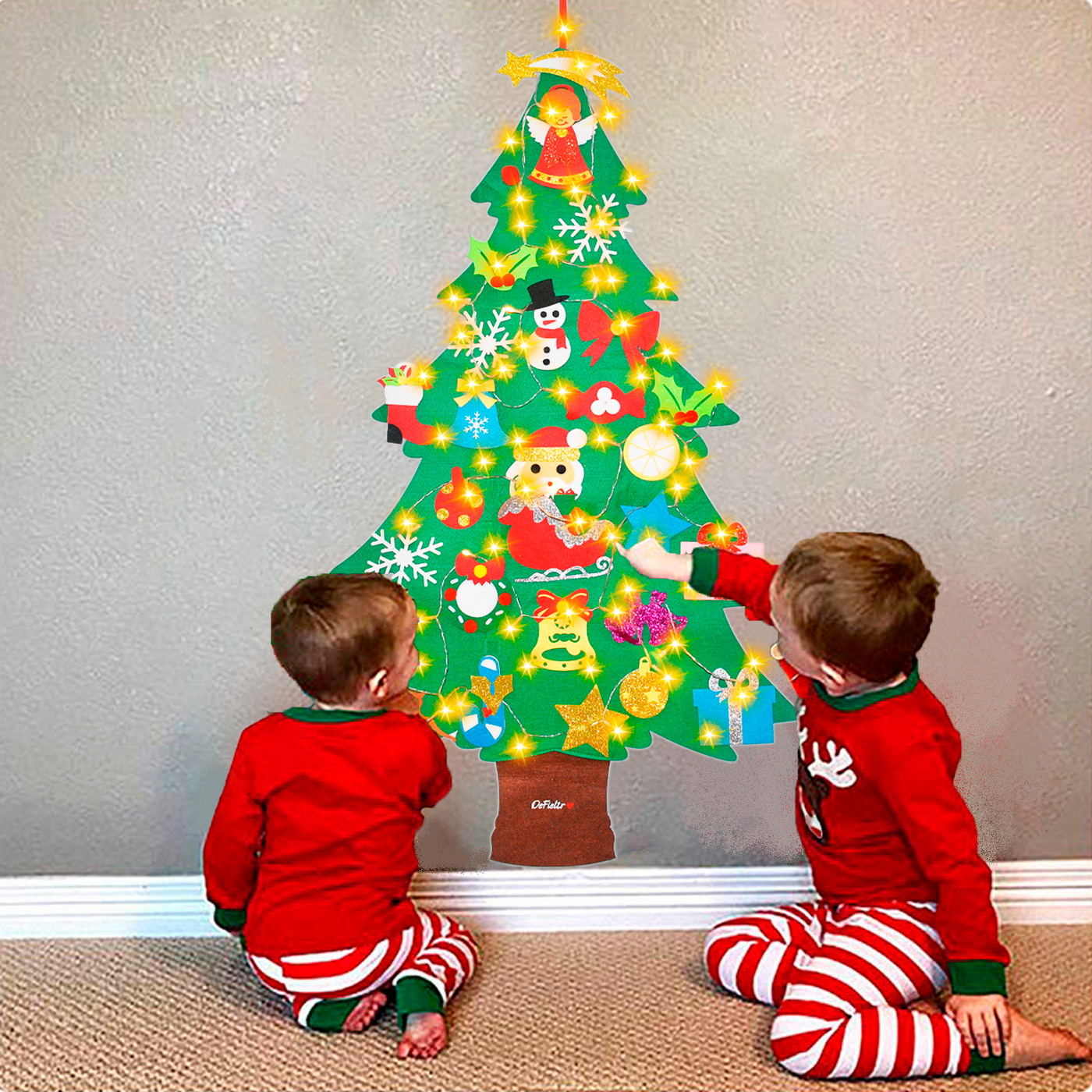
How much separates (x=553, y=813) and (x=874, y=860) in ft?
1.54

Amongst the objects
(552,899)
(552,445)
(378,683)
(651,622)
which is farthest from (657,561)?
(552,899)

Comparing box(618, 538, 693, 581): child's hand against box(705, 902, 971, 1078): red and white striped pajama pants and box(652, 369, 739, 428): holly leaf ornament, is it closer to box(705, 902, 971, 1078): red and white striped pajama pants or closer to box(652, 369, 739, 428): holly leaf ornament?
box(652, 369, 739, 428): holly leaf ornament

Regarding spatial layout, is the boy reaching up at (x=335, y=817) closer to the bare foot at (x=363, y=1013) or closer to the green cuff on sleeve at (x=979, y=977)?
the bare foot at (x=363, y=1013)

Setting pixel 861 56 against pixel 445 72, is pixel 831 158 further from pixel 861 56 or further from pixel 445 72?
pixel 445 72

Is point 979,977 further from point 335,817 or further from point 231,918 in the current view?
point 231,918

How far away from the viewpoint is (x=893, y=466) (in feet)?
5.78

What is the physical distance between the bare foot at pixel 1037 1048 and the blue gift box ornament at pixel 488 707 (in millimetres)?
758

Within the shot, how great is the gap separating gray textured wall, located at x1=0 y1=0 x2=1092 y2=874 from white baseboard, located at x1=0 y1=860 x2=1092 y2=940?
0.14ft

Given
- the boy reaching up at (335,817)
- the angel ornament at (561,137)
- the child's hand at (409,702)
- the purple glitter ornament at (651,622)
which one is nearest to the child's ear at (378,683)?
the boy reaching up at (335,817)

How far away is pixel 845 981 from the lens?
1500 millimetres

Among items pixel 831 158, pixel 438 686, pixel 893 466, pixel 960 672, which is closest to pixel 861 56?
pixel 831 158

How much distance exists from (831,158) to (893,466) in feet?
1.43

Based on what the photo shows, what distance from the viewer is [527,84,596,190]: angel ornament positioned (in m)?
1.68

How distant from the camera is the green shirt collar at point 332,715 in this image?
1572mm
